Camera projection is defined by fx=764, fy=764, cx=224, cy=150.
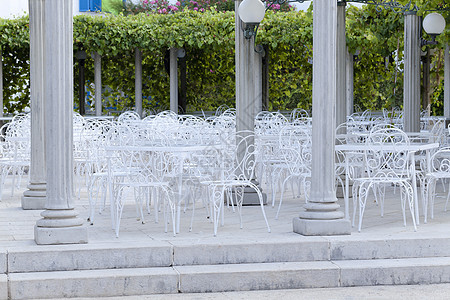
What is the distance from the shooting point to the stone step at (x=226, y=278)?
15.3 feet

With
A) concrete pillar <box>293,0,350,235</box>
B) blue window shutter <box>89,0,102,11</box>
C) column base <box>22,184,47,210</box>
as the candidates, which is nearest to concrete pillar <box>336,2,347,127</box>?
concrete pillar <box>293,0,350,235</box>

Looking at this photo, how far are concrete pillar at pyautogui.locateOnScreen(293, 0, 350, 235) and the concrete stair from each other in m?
0.24

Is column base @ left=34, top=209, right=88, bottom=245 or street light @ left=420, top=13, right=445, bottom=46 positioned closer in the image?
column base @ left=34, top=209, right=88, bottom=245

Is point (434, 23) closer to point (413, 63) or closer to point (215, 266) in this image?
point (413, 63)

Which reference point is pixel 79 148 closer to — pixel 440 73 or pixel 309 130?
pixel 309 130

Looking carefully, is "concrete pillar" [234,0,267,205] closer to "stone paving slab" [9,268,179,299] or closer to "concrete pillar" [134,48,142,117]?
"stone paving slab" [9,268,179,299]

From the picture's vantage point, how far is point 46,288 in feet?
15.2

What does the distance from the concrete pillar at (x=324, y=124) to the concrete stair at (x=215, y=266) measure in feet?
0.80

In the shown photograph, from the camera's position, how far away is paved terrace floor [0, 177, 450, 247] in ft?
17.4

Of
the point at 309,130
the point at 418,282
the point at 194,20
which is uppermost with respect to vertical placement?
the point at 194,20

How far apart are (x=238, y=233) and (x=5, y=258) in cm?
169

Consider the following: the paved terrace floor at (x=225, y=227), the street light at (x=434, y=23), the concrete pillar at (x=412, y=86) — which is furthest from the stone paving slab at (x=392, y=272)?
the street light at (x=434, y=23)

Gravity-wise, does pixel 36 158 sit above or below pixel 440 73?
below

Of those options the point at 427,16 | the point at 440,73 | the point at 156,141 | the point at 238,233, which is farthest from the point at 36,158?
the point at 440,73
